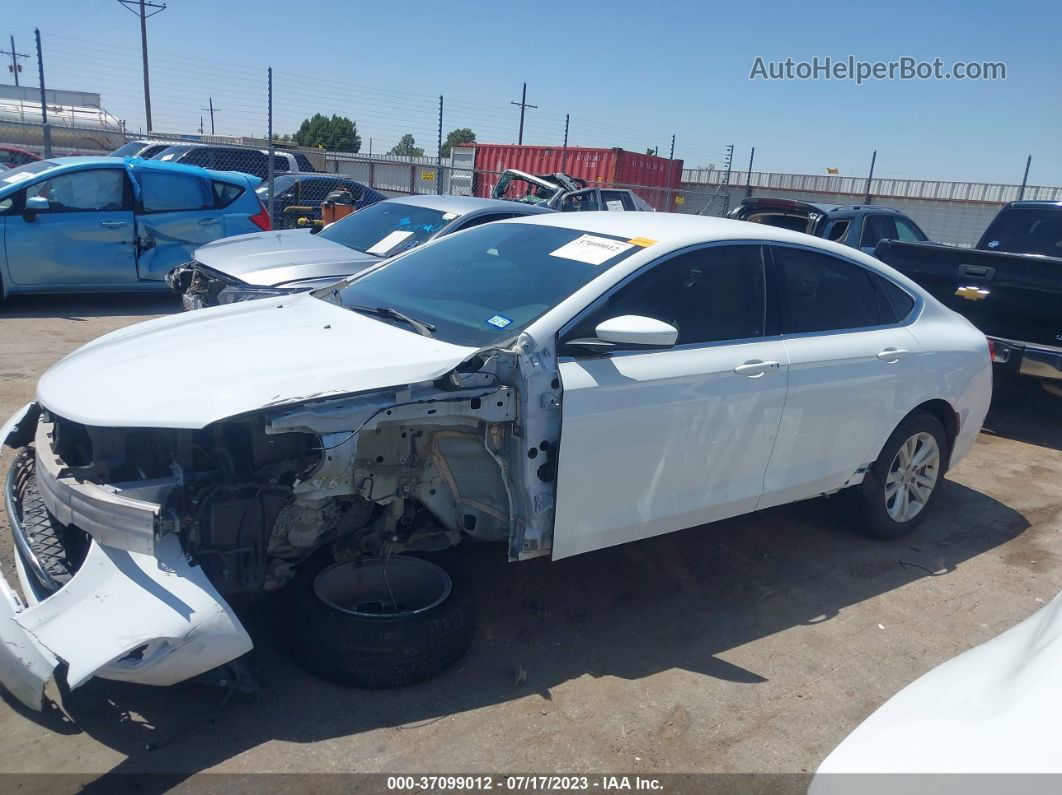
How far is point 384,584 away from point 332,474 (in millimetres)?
944

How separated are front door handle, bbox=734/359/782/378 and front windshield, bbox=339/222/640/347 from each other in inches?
28.6

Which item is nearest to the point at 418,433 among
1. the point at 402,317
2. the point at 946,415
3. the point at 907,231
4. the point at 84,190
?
the point at 402,317

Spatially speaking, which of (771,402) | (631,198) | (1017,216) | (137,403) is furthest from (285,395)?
(631,198)

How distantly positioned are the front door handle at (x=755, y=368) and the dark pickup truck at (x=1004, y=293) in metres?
4.07

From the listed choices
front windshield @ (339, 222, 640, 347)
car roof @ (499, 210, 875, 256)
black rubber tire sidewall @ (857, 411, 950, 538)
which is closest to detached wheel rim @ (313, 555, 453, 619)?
front windshield @ (339, 222, 640, 347)

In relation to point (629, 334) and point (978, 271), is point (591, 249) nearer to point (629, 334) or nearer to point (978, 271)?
point (629, 334)

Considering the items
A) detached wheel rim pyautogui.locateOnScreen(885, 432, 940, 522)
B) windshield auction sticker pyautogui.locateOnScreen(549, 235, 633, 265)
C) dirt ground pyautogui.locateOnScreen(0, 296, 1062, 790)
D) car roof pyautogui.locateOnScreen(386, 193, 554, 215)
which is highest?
windshield auction sticker pyautogui.locateOnScreen(549, 235, 633, 265)

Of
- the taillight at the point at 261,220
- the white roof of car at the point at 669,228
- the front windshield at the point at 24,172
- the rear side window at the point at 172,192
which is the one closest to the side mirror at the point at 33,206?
the front windshield at the point at 24,172

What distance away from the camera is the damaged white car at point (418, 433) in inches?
111

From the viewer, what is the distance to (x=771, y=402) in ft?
13.0

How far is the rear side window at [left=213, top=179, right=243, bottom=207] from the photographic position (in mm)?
10227

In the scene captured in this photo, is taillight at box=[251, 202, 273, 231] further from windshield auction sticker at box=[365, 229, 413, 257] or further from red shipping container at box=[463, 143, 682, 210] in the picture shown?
red shipping container at box=[463, 143, 682, 210]

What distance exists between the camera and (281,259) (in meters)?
7.16

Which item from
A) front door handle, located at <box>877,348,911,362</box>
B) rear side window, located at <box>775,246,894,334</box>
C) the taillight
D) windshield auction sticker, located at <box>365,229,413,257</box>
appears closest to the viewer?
rear side window, located at <box>775,246,894,334</box>
